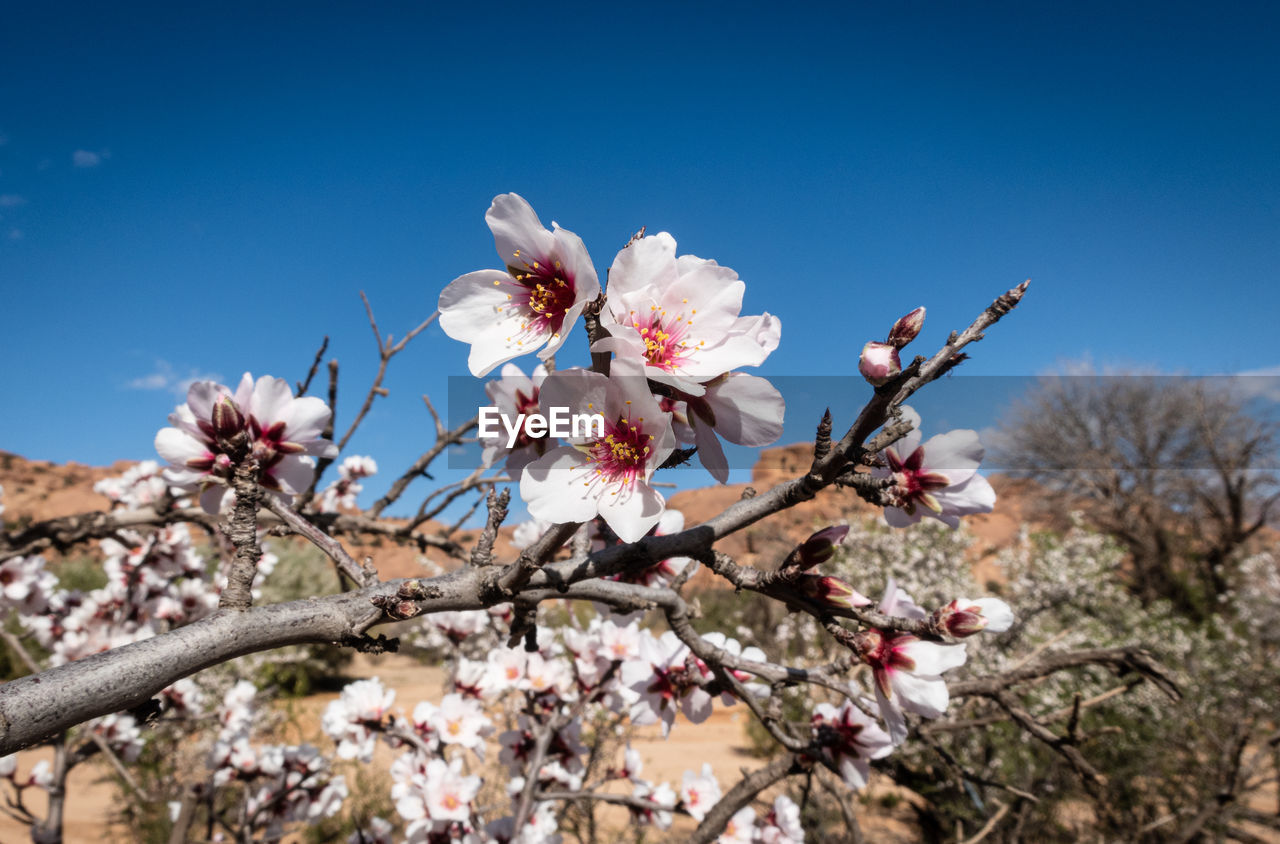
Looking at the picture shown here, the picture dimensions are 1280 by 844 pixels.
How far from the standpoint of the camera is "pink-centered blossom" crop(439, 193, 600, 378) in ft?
3.18

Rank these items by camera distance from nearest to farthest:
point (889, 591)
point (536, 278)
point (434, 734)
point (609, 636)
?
point (536, 278)
point (889, 591)
point (609, 636)
point (434, 734)

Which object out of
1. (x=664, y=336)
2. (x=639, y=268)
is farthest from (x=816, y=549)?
(x=639, y=268)

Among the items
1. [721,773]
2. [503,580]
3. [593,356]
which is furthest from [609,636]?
[721,773]

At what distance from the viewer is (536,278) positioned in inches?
42.4

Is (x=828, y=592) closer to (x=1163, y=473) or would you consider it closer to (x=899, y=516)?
(x=899, y=516)

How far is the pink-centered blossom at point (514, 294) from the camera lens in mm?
969

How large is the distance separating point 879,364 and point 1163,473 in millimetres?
21791

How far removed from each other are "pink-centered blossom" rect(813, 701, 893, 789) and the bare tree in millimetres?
17063

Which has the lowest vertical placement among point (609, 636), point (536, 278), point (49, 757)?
point (49, 757)

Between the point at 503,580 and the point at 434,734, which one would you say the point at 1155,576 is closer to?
the point at 434,734

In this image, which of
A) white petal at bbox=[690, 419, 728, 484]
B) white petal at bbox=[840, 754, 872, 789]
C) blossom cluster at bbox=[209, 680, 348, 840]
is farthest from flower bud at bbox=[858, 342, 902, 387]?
blossom cluster at bbox=[209, 680, 348, 840]

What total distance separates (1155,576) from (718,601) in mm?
11200

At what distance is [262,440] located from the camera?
1.41 m

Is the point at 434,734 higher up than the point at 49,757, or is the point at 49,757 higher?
the point at 434,734
